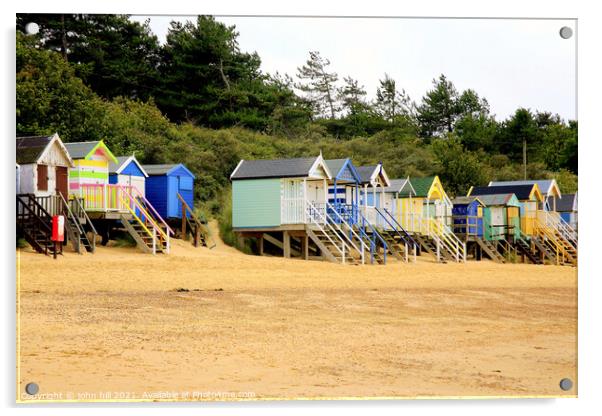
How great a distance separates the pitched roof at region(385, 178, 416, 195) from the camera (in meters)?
25.0

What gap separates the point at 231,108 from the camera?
643 inches

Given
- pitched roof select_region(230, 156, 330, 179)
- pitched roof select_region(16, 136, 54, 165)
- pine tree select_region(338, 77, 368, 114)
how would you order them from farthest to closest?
pitched roof select_region(230, 156, 330, 179), pitched roof select_region(16, 136, 54, 165), pine tree select_region(338, 77, 368, 114)

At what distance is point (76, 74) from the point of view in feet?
49.5

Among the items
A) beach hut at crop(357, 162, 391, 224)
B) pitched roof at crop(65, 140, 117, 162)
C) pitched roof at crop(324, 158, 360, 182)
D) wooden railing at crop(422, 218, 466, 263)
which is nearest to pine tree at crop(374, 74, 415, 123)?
pitched roof at crop(324, 158, 360, 182)

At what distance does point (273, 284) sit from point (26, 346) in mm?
5985

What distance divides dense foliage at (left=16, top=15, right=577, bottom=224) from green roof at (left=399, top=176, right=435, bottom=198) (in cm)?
372

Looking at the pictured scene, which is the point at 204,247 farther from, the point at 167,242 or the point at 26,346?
the point at 26,346

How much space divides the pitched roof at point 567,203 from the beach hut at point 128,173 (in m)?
8.64

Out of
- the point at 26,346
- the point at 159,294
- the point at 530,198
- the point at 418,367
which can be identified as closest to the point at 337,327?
the point at 418,367

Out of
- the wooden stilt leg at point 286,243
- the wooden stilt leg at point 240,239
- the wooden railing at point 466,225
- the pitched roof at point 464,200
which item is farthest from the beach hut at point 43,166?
the wooden railing at point 466,225

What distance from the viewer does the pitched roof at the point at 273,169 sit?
21.4 metres

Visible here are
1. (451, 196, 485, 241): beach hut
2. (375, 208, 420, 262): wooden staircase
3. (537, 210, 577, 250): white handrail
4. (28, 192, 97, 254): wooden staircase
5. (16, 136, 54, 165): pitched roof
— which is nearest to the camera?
(537, 210, 577, 250): white handrail

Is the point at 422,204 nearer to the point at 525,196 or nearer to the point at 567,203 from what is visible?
the point at 525,196

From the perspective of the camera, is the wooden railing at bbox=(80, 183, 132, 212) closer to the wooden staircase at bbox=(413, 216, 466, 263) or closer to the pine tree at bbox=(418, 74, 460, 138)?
the pine tree at bbox=(418, 74, 460, 138)
